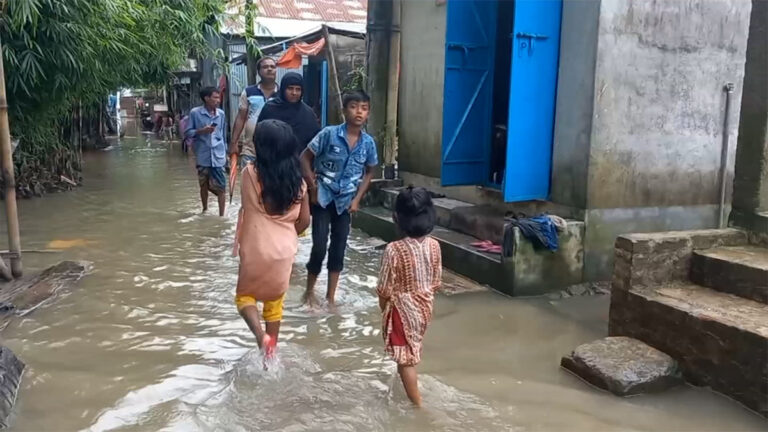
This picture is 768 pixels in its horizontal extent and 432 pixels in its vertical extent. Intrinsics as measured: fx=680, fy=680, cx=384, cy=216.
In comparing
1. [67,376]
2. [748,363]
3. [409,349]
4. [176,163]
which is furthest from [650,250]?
[176,163]

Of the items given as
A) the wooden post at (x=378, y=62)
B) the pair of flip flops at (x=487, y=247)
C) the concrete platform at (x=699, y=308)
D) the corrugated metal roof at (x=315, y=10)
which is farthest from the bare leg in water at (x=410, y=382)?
the corrugated metal roof at (x=315, y=10)

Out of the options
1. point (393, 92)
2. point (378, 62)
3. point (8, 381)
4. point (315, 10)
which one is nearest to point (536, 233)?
point (8, 381)

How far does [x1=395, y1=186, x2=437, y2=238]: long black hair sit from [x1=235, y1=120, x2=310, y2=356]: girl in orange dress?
0.69 m

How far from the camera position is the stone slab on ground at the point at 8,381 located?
3.26 meters

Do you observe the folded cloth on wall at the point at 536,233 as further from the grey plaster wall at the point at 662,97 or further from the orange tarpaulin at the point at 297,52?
the orange tarpaulin at the point at 297,52

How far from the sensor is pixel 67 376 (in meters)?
3.86

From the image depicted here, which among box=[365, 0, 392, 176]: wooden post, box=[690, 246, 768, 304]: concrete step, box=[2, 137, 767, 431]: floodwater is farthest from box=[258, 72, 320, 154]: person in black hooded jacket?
box=[365, 0, 392, 176]: wooden post

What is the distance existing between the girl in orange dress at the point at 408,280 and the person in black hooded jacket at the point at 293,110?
2014 millimetres

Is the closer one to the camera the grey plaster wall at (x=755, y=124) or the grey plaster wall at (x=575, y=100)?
the grey plaster wall at (x=755, y=124)

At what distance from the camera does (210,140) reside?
8547 mm

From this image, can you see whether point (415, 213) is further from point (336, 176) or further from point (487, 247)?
point (487, 247)

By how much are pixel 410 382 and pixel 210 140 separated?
583 cm

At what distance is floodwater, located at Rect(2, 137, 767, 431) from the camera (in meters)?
3.45

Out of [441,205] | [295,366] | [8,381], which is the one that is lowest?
[295,366]
